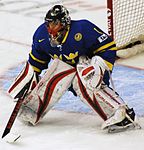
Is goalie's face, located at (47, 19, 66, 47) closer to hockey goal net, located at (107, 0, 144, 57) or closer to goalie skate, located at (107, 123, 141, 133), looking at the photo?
goalie skate, located at (107, 123, 141, 133)

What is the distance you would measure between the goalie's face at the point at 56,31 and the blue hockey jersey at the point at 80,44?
22 mm

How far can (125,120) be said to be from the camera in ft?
7.73

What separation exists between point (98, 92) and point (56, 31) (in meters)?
0.32

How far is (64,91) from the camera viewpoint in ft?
8.14

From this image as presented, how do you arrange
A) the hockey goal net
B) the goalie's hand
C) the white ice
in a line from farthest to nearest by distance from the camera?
the hockey goal net → the goalie's hand → the white ice

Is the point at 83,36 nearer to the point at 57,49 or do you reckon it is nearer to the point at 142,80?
the point at 57,49

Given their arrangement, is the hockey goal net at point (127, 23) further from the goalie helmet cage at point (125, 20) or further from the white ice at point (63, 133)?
the white ice at point (63, 133)

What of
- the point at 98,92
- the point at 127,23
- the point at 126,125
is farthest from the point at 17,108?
the point at 127,23

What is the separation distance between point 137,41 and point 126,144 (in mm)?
1824

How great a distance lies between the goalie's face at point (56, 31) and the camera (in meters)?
2.33

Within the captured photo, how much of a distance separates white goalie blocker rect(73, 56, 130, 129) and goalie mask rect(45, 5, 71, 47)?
15 cm

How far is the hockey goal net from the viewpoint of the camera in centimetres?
383

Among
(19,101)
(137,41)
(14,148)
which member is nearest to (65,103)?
(19,101)

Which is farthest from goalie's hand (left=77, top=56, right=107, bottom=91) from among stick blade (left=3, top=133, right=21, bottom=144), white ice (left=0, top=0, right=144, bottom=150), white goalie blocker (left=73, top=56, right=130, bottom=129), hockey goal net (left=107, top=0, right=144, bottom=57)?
hockey goal net (left=107, top=0, right=144, bottom=57)
